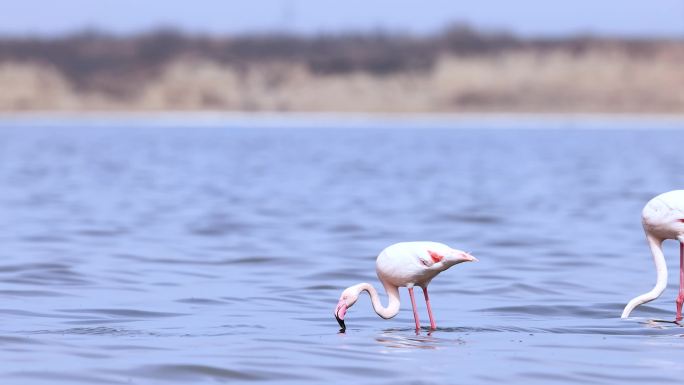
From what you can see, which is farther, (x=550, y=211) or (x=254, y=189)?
(x=254, y=189)

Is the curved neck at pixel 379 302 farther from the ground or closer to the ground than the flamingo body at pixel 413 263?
closer to the ground

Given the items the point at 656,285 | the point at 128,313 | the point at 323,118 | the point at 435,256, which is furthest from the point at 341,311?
the point at 323,118

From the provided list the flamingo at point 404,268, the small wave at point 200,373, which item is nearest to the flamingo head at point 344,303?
the flamingo at point 404,268

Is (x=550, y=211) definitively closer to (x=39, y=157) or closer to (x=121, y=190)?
(x=121, y=190)

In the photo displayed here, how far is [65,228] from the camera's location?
1667 cm

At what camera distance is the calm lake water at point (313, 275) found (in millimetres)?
7641

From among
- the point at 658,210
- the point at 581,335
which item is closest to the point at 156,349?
the point at 581,335

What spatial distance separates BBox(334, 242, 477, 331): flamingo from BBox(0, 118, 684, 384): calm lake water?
0.20 metres

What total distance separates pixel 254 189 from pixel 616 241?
1118cm

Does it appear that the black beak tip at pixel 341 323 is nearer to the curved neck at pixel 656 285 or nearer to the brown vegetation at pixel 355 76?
the curved neck at pixel 656 285

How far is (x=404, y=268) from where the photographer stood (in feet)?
29.3

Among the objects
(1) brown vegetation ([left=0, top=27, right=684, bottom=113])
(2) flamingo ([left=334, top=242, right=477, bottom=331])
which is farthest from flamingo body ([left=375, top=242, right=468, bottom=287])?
(1) brown vegetation ([left=0, top=27, right=684, bottom=113])

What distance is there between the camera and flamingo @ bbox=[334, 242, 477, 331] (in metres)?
8.78

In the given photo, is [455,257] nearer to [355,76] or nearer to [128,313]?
[128,313]
